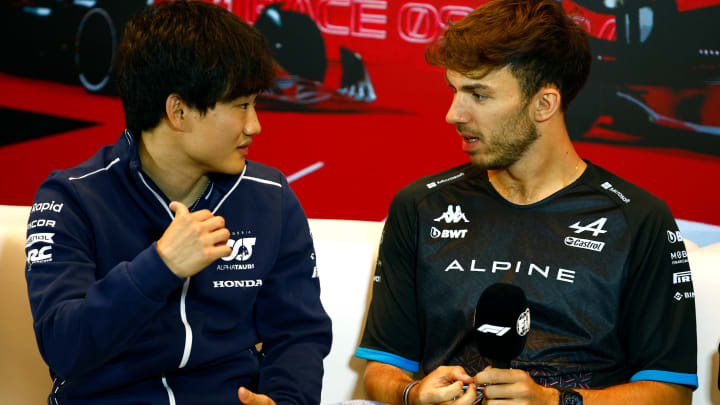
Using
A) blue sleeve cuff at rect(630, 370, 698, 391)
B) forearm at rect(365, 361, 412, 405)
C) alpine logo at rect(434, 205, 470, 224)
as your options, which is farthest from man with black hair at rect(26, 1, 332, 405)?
blue sleeve cuff at rect(630, 370, 698, 391)

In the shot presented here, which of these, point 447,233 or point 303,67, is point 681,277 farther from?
point 303,67

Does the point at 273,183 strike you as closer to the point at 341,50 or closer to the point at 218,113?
the point at 218,113

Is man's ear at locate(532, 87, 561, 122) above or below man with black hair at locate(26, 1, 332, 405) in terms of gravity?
above

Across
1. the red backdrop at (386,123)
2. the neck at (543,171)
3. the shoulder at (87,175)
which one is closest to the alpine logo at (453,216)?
the neck at (543,171)

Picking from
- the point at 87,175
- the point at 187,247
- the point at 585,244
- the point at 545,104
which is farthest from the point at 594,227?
the point at 87,175

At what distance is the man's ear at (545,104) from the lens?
178cm

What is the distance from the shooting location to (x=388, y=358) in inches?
68.4

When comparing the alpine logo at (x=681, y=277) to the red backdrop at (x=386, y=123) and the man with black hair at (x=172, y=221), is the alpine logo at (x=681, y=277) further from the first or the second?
the red backdrop at (x=386, y=123)

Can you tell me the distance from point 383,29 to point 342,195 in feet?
2.48

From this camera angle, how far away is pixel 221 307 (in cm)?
162

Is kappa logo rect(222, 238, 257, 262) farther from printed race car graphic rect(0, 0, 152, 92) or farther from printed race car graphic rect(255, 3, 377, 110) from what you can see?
printed race car graphic rect(0, 0, 152, 92)

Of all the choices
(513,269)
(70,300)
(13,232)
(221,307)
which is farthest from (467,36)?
(13,232)

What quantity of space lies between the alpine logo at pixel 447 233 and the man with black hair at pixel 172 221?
1.03 ft

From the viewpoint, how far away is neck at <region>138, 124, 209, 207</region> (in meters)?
1.62
